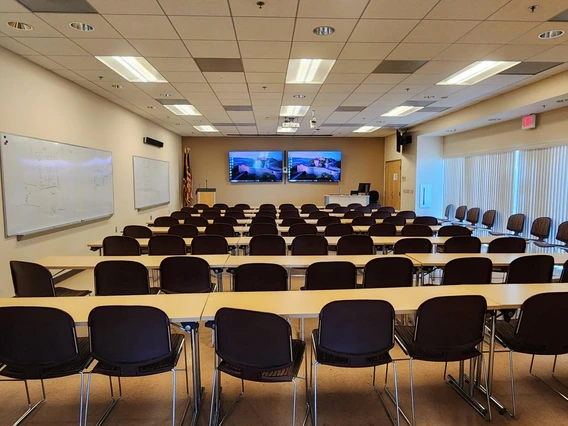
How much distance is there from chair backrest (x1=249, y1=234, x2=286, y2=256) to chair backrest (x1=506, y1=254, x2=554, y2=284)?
8.26ft

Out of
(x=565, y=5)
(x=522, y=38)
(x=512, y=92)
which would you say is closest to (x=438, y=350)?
(x=565, y=5)

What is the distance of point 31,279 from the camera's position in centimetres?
323

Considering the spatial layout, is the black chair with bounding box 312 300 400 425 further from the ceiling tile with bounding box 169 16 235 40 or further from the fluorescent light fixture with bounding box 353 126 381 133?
the fluorescent light fixture with bounding box 353 126 381 133

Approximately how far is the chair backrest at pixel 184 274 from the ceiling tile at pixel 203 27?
253cm

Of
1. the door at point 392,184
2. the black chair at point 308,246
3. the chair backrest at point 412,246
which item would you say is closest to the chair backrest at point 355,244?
the black chair at point 308,246

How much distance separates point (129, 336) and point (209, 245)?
2401 millimetres

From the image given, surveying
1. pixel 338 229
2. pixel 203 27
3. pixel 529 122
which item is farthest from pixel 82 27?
pixel 529 122

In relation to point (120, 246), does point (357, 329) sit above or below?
below

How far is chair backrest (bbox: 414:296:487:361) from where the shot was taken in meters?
2.23

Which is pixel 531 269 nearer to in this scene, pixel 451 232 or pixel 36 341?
pixel 451 232

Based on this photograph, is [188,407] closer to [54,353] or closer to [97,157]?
→ [54,353]

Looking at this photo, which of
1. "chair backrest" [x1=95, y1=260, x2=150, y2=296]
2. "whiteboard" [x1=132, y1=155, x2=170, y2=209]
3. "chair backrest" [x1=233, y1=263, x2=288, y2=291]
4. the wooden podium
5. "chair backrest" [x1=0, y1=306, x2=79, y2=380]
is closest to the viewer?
"chair backrest" [x1=0, y1=306, x2=79, y2=380]

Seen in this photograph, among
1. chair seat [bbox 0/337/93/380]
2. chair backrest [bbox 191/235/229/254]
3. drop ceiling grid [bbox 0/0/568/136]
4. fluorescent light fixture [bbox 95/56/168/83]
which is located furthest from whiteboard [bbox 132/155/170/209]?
chair seat [bbox 0/337/93/380]

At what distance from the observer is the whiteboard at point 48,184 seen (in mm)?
4570
